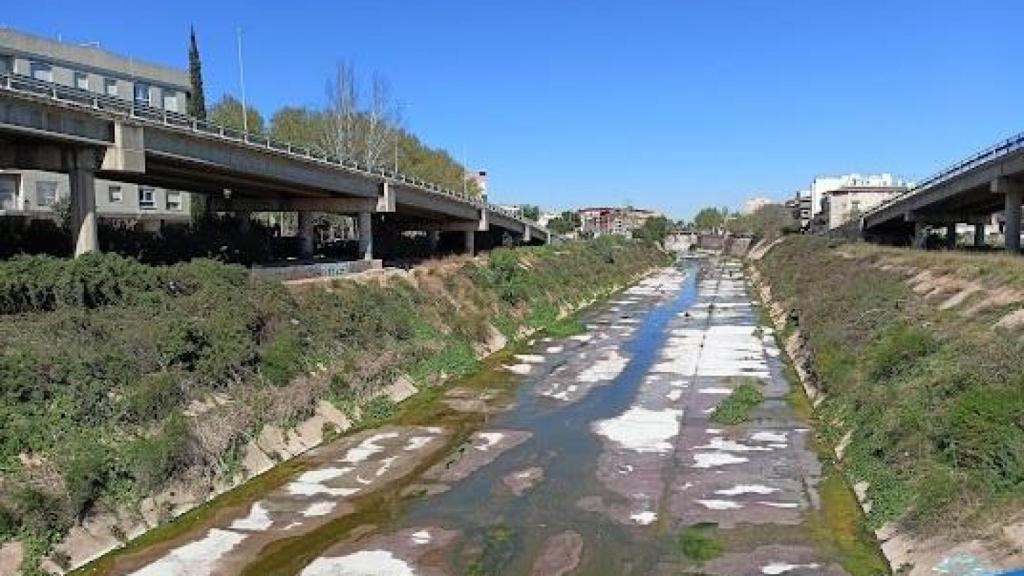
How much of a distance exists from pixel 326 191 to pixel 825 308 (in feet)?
106

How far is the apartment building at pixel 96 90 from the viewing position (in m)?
67.2

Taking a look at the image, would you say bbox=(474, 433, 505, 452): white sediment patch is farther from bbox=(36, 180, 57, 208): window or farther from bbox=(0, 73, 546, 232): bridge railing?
bbox=(36, 180, 57, 208): window

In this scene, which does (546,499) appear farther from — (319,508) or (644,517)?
(319,508)

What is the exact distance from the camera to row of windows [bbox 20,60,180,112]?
71.4 m

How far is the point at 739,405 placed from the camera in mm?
33000

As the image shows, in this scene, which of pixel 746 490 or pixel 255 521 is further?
pixel 746 490

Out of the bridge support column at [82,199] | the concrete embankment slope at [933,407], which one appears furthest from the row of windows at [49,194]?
the concrete embankment slope at [933,407]

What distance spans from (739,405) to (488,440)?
32.0 feet

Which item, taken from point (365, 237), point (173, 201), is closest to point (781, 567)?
point (365, 237)

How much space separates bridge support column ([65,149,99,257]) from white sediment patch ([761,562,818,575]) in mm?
27721

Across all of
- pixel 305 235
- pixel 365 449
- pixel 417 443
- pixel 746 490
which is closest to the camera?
pixel 746 490

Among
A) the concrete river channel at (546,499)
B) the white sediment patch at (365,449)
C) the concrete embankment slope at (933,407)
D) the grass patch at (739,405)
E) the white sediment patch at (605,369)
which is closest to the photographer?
the concrete embankment slope at (933,407)

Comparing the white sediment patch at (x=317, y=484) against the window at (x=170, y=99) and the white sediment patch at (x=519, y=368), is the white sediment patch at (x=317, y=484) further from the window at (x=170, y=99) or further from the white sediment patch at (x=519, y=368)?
the window at (x=170, y=99)

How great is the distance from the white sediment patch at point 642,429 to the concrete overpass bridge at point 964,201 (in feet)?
118
